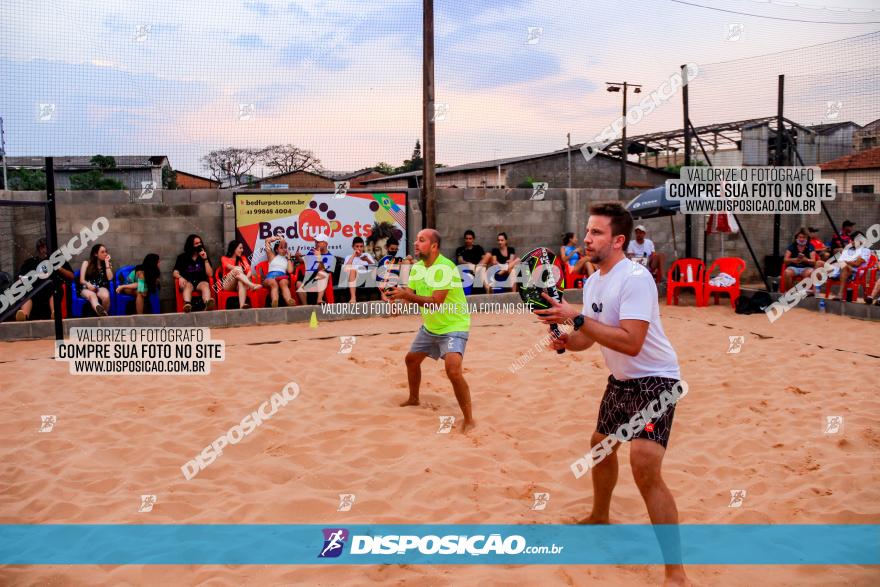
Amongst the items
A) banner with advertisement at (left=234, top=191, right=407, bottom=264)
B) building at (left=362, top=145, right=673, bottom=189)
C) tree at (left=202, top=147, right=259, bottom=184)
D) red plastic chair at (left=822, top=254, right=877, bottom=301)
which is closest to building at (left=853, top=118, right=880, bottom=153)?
red plastic chair at (left=822, top=254, right=877, bottom=301)

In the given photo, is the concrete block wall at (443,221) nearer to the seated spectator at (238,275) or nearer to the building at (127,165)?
the building at (127,165)

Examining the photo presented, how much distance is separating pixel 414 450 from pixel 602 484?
5.29 feet

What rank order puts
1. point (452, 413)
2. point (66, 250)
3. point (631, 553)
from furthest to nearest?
A: point (66, 250)
point (452, 413)
point (631, 553)

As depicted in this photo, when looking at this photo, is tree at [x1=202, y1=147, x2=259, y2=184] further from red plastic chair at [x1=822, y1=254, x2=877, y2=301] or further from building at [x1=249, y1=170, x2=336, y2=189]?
red plastic chair at [x1=822, y1=254, x2=877, y2=301]

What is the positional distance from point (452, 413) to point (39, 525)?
3168mm

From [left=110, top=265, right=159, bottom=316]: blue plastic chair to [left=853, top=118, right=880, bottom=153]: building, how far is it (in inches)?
515

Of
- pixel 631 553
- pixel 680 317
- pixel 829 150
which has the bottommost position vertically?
pixel 631 553

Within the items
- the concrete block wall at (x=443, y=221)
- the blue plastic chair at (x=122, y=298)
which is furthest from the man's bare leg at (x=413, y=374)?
the concrete block wall at (x=443, y=221)

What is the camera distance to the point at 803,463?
4.68m

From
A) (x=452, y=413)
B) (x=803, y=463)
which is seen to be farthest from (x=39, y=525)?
(x=803, y=463)

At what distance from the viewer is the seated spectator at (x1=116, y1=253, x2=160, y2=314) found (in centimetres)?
999

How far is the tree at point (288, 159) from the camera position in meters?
11.4

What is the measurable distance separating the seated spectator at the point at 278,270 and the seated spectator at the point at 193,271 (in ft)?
2.92

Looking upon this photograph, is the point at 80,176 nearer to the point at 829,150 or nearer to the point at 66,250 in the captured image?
the point at 66,250
